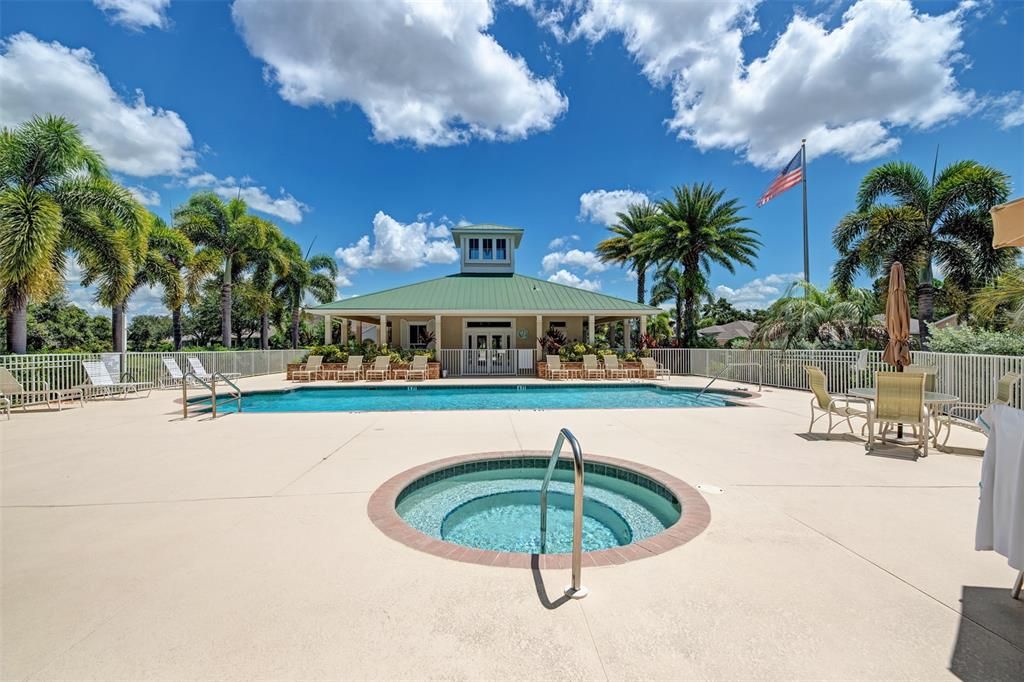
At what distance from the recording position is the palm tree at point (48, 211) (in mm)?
11328

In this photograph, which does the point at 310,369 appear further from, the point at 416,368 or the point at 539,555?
the point at 539,555

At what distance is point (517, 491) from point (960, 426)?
866 centimetres

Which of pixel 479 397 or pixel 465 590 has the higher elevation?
pixel 465 590

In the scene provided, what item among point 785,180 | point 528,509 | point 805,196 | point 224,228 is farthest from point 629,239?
point 528,509

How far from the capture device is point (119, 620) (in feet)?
7.79

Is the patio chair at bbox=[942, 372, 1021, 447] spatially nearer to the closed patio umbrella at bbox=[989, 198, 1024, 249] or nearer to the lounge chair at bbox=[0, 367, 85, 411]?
the closed patio umbrella at bbox=[989, 198, 1024, 249]

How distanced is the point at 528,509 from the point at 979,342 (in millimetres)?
12724

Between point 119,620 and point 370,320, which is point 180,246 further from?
point 119,620

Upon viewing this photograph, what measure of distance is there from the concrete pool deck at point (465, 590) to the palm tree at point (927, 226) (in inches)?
575

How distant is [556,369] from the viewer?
727 inches

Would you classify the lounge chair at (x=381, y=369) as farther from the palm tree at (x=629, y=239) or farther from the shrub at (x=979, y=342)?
the shrub at (x=979, y=342)

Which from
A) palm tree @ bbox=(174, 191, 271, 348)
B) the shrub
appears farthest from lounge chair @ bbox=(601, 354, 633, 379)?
palm tree @ bbox=(174, 191, 271, 348)

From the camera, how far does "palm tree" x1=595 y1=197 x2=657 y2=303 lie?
Result: 91.4 ft

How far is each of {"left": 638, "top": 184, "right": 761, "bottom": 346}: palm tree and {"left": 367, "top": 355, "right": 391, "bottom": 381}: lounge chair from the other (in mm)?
15269
